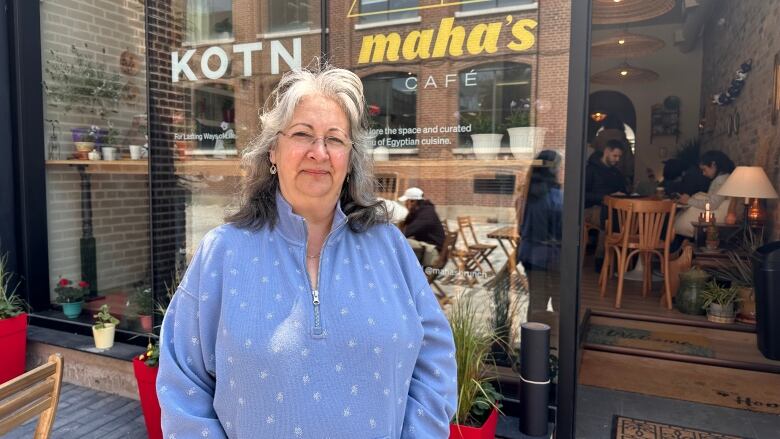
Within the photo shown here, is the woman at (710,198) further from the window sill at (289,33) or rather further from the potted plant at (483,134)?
the window sill at (289,33)

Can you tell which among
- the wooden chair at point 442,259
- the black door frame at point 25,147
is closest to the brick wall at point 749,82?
the wooden chair at point 442,259

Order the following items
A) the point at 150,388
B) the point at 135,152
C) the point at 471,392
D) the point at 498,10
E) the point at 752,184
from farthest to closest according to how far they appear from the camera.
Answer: the point at 135,152 < the point at 752,184 < the point at 498,10 < the point at 150,388 < the point at 471,392

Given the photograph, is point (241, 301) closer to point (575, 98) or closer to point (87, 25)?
point (575, 98)

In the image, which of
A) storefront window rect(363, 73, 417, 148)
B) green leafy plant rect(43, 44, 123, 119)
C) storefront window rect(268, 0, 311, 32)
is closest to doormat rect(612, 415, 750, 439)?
storefront window rect(363, 73, 417, 148)

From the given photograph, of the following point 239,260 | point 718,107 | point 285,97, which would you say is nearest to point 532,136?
point 285,97

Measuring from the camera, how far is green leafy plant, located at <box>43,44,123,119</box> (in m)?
4.74

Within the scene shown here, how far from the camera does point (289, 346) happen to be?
4.19 feet

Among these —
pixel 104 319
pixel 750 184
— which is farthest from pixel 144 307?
pixel 750 184

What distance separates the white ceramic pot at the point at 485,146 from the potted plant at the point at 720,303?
219 cm

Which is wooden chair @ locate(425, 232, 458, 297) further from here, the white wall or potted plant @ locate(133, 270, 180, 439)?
the white wall

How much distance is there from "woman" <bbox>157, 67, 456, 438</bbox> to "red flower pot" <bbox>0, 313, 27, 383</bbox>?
134 inches

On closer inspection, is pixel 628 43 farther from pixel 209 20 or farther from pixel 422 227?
pixel 209 20

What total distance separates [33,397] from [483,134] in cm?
290

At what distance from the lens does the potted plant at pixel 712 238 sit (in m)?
5.00
